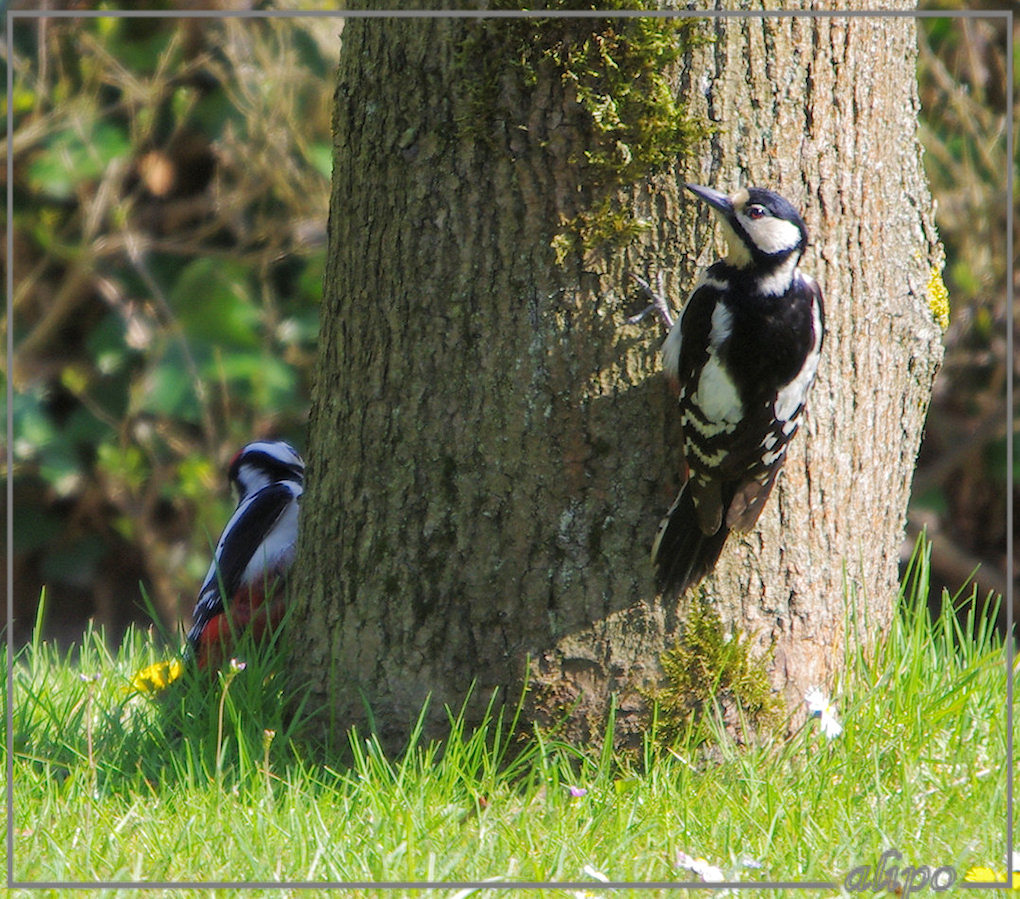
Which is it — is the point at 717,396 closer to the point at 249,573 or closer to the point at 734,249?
the point at 734,249

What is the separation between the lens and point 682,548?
2.24m

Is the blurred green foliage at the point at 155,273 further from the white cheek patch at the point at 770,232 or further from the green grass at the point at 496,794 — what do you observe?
the white cheek patch at the point at 770,232

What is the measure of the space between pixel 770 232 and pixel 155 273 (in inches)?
109

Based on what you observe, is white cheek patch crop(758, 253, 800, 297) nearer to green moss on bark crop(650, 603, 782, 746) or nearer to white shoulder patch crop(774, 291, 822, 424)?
white shoulder patch crop(774, 291, 822, 424)

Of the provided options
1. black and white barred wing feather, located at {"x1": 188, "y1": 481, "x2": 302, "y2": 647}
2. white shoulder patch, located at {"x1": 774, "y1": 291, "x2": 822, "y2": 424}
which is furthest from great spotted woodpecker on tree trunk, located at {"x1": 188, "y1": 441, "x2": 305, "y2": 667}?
white shoulder patch, located at {"x1": 774, "y1": 291, "x2": 822, "y2": 424}

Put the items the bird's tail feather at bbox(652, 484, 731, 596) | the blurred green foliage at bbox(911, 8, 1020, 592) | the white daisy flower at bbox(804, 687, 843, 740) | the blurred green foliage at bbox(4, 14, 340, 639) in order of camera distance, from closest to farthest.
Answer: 1. the bird's tail feather at bbox(652, 484, 731, 596)
2. the white daisy flower at bbox(804, 687, 843, 740)
3. the blurred green foliage at bbox(4, 14, 340, 639)
4. the blurred green foliage at bbox(911, 8, 1020, 592)

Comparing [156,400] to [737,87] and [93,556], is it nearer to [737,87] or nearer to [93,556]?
[93,556]

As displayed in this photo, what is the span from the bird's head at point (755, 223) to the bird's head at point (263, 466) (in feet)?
4.75

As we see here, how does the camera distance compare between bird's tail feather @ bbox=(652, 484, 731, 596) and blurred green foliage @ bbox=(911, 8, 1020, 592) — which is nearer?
bird's tail feather @ bbox=(652, 484, 731, 596)

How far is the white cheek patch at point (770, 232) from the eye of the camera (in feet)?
7.00

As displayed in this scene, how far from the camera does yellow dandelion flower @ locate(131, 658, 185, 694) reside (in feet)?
8.57

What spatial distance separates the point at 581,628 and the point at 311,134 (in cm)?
236

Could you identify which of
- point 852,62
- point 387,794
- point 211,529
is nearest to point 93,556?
point 211,529

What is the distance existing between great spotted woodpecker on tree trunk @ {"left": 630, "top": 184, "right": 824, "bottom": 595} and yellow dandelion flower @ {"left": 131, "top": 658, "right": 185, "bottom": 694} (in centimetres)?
112
